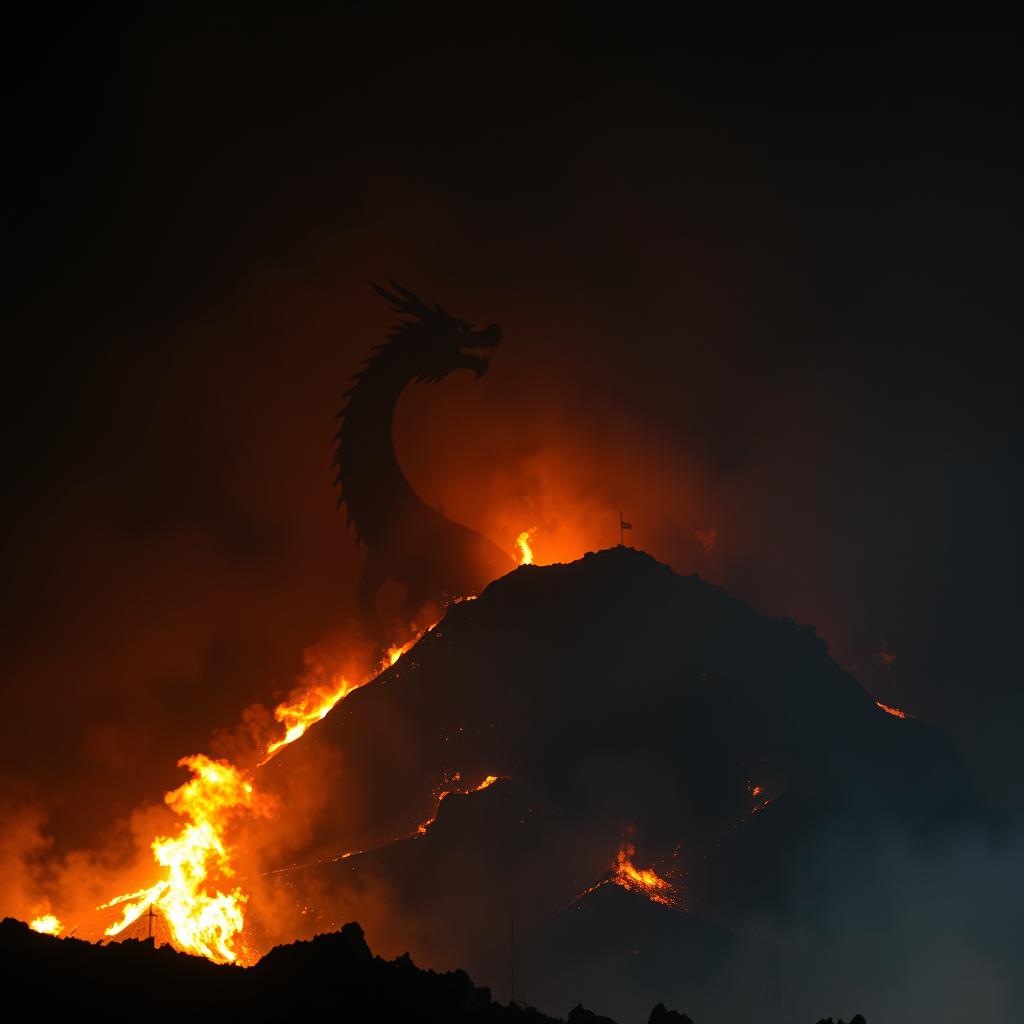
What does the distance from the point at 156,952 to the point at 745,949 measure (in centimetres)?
3863

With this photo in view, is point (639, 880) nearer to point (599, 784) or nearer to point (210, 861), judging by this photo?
point (599, 784)

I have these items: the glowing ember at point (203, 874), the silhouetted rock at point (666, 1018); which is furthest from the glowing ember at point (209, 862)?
the silhouetted rock at point (666, 1018)

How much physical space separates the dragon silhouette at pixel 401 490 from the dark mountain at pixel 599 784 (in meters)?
3.26

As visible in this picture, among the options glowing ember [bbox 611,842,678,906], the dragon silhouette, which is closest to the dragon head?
the dragon silhouette

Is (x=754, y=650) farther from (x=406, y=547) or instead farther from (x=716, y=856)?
(x=406, y=547)

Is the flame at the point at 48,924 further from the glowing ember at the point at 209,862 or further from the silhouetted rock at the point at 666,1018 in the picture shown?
the silhouetted rock at the point at 666,1018

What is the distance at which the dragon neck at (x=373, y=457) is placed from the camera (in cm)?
8631

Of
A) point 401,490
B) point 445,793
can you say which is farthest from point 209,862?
point 401,490

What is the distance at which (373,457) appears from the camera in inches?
3420

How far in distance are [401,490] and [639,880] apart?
30049 mm

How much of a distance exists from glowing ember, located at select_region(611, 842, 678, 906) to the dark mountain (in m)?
0.21

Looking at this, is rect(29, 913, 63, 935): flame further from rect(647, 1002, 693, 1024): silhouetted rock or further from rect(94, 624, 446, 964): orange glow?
rect(647, 1002, 693, 1024): silhouetted rock

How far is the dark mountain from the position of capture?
68562 millimetres

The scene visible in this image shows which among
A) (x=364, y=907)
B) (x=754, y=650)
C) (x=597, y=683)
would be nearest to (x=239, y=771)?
(x=364, y=907)
